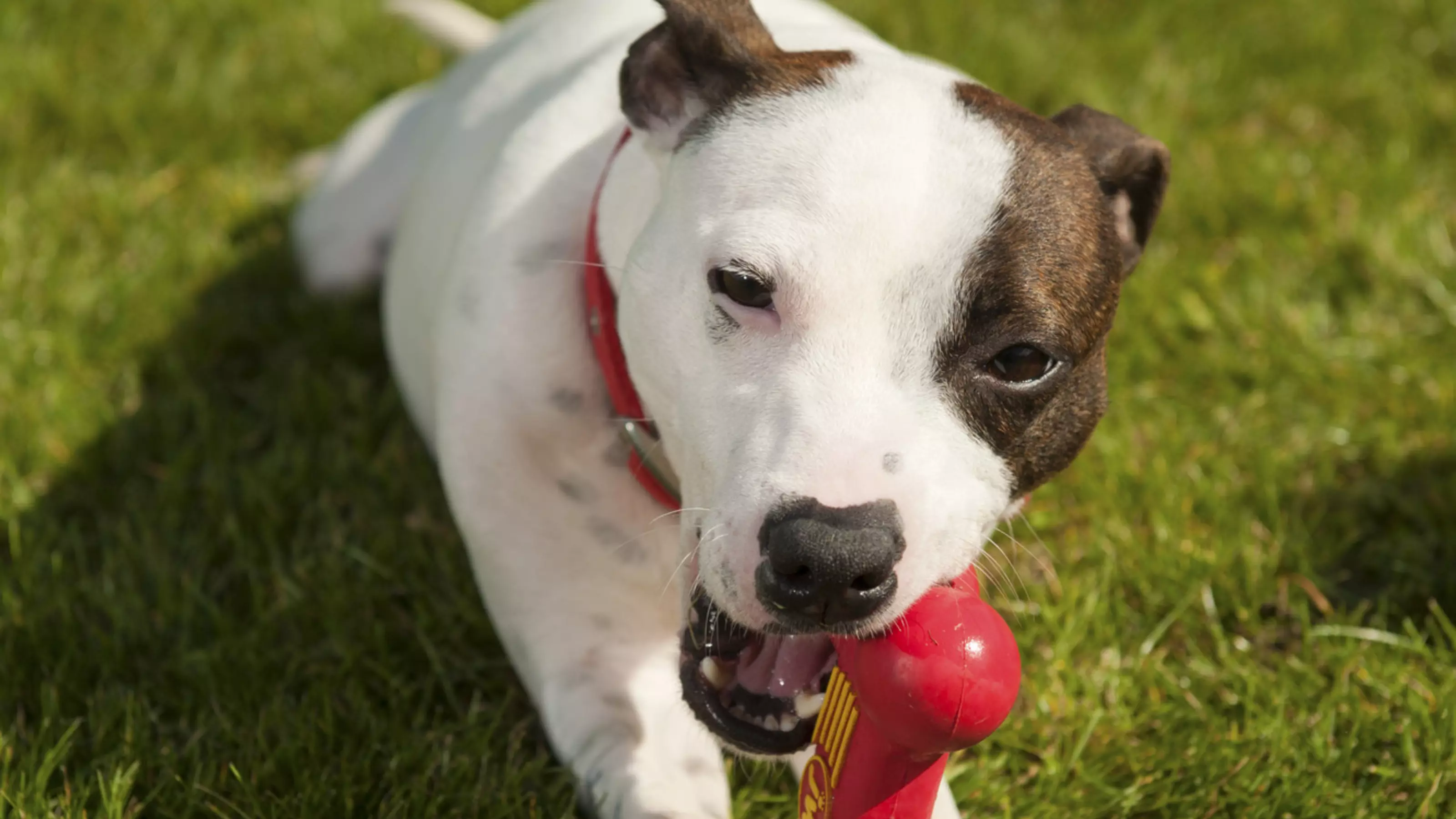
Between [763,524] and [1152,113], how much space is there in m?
3.87

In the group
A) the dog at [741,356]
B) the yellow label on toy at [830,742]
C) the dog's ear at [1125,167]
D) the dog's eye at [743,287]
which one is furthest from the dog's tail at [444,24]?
the yellow label on toy at [830,742]

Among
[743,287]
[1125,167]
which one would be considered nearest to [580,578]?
[743,287]

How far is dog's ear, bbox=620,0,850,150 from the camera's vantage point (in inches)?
114

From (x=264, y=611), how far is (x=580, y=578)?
2.70 ft

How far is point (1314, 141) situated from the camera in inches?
227

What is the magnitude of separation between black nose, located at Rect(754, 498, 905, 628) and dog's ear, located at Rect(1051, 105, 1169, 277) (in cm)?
94

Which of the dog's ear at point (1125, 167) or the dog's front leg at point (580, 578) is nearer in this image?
the dog's ear at point (1125, 167)

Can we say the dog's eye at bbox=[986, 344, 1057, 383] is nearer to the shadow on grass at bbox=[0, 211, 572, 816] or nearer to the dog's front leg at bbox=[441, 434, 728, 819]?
the dog's front leg at bbox=[441, 434, 728, 819]

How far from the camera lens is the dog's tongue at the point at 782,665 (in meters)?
2.76

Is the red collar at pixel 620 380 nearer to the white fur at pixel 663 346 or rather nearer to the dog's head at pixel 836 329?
the white fur at pixel 663 346

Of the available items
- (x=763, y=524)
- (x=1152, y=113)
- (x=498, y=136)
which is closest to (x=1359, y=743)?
(x=763, y=524)

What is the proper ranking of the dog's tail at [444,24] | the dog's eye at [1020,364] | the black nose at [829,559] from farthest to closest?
the dog's tail at [444,24] < the dog's eye at [1020,364] < the black nose at [829,559]

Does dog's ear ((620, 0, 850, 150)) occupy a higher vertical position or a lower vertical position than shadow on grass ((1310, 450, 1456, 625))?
higher

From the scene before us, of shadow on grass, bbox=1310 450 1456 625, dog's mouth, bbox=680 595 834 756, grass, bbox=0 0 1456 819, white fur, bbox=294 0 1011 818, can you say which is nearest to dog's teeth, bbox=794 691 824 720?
dog's mouth, bbox=680 595 834 756
